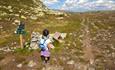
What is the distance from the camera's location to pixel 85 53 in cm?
4153

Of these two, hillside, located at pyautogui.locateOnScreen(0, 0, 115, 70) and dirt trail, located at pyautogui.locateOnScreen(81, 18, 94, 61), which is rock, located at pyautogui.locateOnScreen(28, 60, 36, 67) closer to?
hillside, located at pyautogui.locateOnScreen(0, 0, 115, 70)

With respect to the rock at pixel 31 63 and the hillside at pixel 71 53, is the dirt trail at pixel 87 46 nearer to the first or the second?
the hillside at pixel 71 53

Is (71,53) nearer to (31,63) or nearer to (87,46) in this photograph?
(87,46)

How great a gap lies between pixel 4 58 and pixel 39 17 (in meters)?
44.8

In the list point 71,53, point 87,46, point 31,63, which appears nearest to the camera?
point 31,63

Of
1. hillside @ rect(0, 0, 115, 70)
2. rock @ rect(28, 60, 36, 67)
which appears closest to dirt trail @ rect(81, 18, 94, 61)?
hillside @ rect(0, 0, 115, 70)

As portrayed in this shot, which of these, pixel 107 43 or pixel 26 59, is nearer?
pixel 26 59

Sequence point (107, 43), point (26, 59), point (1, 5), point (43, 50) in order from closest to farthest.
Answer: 1. point (43, 50)
2. point (26, 59)
3. point (107, 43)
4. point (1, 5)

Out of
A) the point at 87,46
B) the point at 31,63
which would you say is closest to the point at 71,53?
the point at 87,46

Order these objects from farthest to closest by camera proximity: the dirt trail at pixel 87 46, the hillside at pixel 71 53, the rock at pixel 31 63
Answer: the dirt trail at pixel 87 46
the rock at pixel 31 63
the hillside at pixel 71 53

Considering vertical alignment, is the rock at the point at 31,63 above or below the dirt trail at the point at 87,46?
above

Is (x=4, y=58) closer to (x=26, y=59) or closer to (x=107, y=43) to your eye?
(x=26, y=59)

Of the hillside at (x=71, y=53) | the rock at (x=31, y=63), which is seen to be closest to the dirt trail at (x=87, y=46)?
the hillside at (x=71, y=53)

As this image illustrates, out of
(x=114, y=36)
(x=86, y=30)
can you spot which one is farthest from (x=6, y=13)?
(x=114, y=36)
